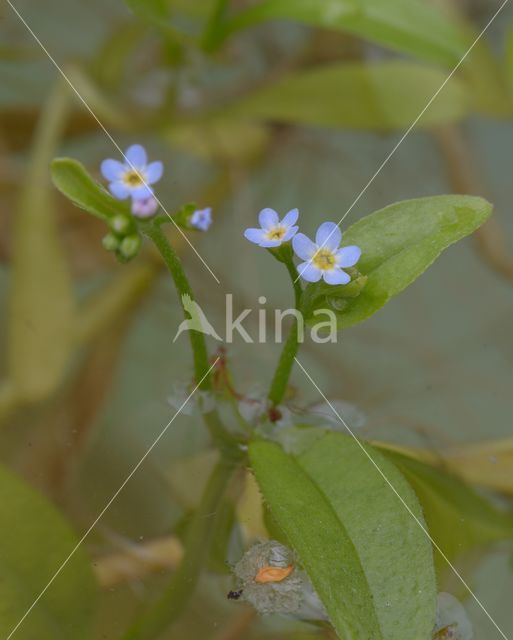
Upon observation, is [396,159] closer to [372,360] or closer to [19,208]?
[372,360]

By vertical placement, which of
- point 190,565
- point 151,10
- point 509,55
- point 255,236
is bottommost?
point 190,565

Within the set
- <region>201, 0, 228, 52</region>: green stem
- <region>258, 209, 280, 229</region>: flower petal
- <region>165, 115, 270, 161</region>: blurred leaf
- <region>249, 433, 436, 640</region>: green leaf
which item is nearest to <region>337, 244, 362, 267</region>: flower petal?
<region>258, 209, 280, 229</region>: flower petal

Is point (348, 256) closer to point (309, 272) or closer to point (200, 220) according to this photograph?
point (309, 272)

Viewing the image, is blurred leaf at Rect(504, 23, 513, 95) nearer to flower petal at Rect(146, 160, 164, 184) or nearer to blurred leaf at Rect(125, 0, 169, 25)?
blurred leaf at Rect(125, 0, 169, 25)

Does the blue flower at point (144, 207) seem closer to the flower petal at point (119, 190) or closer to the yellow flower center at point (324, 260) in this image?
the flower petal at point (119, 190)

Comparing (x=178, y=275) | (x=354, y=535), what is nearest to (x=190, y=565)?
(x=354, y=535)

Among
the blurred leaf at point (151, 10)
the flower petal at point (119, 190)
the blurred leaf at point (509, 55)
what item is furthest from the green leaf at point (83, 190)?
the blurred leaf at point (509, 55)
